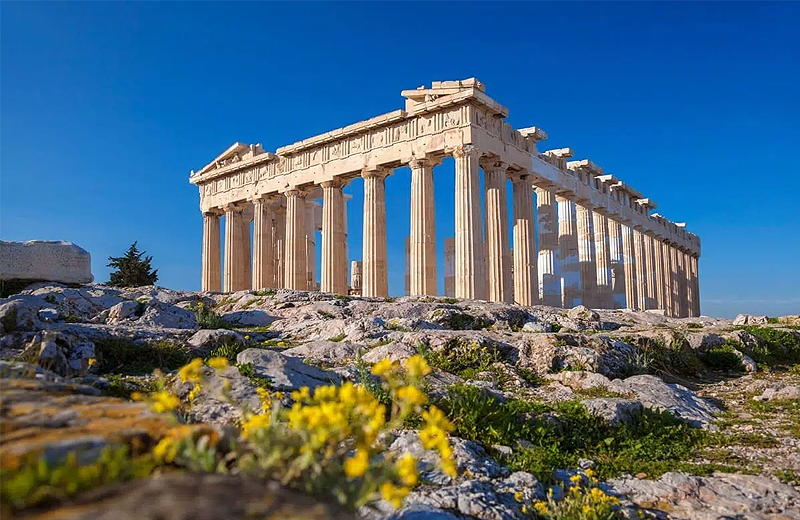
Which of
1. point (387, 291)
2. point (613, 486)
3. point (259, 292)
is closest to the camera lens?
point (613, 486)

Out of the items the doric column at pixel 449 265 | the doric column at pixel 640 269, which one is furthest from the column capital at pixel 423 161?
the doric column at pixel 640 269

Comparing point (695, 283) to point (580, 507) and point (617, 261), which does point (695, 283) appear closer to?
point (617, 261)

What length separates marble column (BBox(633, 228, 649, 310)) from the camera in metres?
40.3

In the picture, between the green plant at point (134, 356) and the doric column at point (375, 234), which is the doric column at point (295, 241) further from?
the green plant at point (134, 356)

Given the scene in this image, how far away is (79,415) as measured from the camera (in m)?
2.95

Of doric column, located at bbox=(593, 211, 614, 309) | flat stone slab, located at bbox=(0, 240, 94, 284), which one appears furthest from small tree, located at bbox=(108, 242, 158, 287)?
doric column, located at bbox=(593, 211, 614, 309)

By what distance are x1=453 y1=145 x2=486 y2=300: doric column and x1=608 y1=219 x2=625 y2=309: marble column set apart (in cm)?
1587

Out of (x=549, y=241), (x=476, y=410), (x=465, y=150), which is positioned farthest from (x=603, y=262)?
(x=476, y=410)

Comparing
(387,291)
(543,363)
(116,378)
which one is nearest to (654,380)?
(543,363)

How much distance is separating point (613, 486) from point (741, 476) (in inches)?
52.1

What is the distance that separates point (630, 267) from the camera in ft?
131

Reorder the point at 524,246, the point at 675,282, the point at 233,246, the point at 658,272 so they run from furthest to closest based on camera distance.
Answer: the point at 675,282 < the point at 658,272 < the point at 233,246 < the point at 524,246

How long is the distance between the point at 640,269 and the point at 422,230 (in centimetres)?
2138

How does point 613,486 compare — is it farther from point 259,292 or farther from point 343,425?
point 259,292
